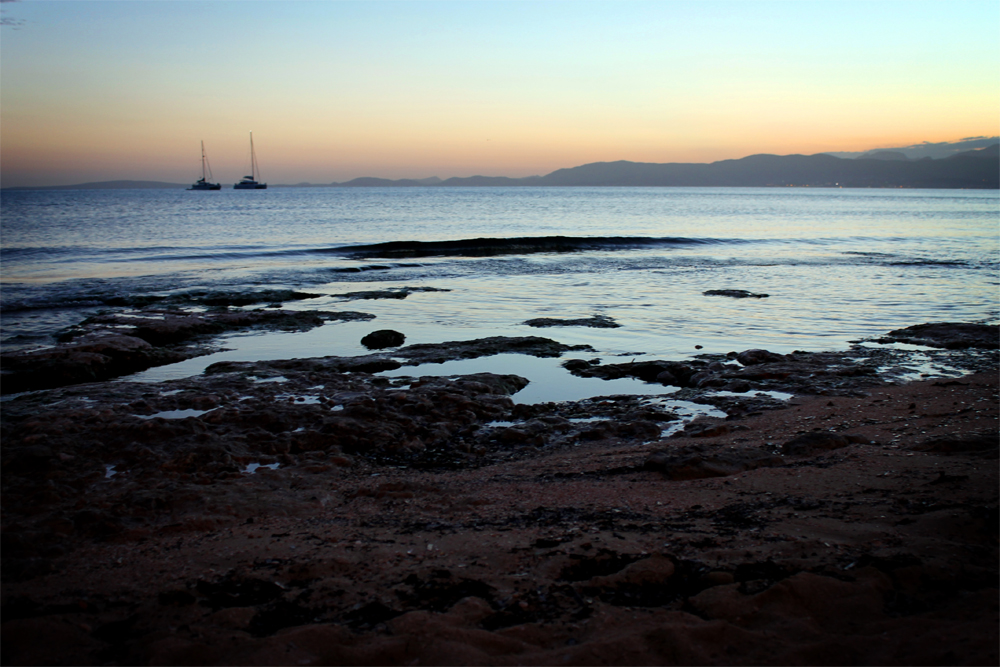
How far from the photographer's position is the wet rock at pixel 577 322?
37.7 feet

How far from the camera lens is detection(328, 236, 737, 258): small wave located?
91.7ft

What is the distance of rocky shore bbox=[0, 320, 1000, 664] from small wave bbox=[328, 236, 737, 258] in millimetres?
20792

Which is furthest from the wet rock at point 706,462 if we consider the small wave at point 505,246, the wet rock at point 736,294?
the small wave at point 505,246

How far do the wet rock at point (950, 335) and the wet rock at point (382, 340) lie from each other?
319 inches

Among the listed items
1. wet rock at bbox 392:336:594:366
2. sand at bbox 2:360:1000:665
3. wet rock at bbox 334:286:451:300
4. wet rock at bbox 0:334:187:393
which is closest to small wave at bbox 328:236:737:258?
wet rock at bbox 334:286:451:300

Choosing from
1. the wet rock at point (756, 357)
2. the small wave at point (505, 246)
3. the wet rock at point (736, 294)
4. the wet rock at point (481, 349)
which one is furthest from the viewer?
the small wave at point (505, 246)

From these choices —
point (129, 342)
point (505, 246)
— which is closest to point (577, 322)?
point (129, 342)

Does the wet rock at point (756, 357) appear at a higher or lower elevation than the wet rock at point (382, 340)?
lower

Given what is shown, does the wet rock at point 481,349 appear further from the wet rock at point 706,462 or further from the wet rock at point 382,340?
the wet rock at point 706,462

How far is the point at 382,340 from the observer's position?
1005cm

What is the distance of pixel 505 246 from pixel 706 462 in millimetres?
26360

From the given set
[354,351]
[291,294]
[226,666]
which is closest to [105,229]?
[291,294]

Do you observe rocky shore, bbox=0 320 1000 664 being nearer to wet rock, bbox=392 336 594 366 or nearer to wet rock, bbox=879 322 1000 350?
wet rock, bbox=392 336 594 366

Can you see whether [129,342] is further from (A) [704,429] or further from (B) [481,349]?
(A) [704,429]
